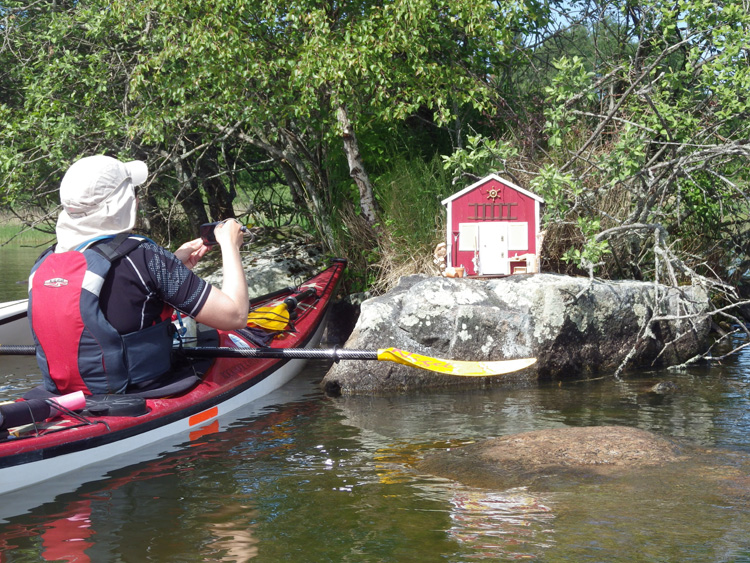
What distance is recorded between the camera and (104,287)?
4.26 metres

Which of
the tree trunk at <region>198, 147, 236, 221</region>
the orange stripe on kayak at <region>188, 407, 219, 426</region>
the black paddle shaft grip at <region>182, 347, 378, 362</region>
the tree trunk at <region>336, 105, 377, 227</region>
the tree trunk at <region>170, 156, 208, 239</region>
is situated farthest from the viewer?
the tree trunk at <region>198, 147, 236, 221</region>

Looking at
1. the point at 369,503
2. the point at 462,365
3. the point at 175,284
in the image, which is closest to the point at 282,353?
the point at 462,365

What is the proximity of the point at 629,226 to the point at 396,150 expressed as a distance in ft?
10.4

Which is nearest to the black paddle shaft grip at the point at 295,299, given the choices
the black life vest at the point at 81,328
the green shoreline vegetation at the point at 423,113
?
the green shoreline vegetation at the point at 423,113

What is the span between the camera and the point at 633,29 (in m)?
8.95

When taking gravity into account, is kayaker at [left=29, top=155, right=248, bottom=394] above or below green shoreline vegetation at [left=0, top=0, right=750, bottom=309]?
below

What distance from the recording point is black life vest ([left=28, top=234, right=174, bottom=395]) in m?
4.21

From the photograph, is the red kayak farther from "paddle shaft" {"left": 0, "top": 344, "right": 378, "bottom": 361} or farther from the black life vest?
the black life vest

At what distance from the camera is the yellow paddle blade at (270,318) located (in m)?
6.84

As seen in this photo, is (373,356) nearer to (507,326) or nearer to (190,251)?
(190,251)

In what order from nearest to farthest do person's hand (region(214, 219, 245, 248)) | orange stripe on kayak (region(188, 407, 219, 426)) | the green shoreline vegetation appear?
person's hand (region(214, 219, 245, 248)) < orange stripe on kayak (region(188, 407, 219, 426)) < the green shoreline vegetation

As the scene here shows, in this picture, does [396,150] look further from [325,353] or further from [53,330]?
[53,330]

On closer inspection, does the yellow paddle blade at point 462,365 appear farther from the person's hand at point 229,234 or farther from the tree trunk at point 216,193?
the tree trunk at point 216,193

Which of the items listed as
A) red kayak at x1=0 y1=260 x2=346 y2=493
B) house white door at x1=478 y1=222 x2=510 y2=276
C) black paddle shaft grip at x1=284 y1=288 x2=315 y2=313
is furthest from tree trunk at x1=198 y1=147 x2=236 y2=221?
house white door at x1=478 y1=222 x2=510 y2=276
